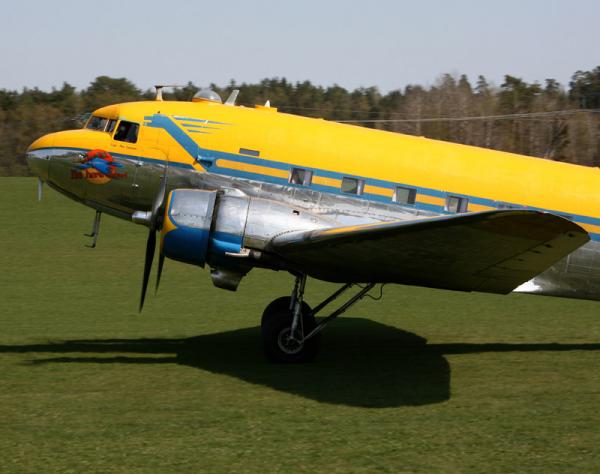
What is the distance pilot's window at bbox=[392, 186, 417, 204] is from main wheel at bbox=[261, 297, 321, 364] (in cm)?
213

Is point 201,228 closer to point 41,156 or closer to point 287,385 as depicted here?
point 287,385

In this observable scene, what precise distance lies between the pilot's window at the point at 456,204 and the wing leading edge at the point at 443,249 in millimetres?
1308

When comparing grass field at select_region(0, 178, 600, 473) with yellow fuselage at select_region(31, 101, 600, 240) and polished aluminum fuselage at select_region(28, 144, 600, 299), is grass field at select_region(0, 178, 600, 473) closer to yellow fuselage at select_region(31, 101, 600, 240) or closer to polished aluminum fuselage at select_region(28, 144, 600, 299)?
polished aluminum fuselage at select_region(28, 144, 600, 299)

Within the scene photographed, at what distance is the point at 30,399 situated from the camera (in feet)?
32.3

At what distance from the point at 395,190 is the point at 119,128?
4435 mm

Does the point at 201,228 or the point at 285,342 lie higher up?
the point at 201,228

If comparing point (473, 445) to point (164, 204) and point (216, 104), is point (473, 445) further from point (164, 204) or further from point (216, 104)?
point (216, 104)

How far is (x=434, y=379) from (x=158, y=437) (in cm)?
428

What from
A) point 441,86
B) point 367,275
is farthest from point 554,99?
point 367,275

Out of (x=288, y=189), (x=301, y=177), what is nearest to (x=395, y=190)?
(x=301, y=177)

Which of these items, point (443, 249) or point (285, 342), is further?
point (285, 342)

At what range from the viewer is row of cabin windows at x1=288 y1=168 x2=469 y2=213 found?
40.0 ft

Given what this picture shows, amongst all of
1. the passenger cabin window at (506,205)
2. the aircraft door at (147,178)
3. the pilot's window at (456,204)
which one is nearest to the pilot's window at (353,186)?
the pilot's window at (456,204)

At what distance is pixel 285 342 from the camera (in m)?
11.8
